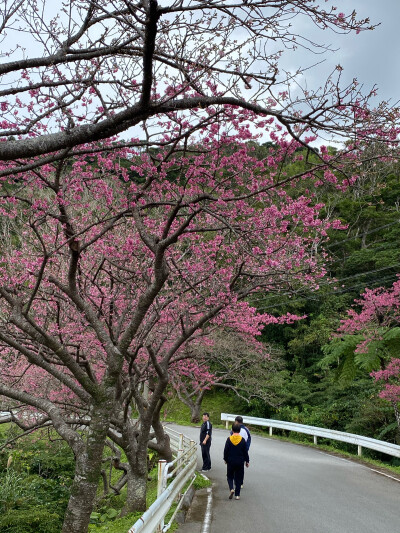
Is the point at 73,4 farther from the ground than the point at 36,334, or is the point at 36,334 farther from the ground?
the point at 73,4

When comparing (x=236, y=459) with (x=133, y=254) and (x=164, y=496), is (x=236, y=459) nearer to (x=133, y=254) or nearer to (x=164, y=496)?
(x=164, y=496)

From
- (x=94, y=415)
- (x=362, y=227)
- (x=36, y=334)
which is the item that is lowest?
(x=94, y=415)

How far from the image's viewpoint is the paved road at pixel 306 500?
25.0 ft

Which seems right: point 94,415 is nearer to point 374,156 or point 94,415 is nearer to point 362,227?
point 374,156

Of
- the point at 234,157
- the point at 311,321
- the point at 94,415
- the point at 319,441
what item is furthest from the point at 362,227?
the point at 94,415

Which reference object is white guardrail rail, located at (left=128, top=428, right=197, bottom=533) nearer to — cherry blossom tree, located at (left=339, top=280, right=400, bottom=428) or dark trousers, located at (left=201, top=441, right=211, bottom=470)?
dark trousers, located at (left=201, top=441, right=211, bottom=470)

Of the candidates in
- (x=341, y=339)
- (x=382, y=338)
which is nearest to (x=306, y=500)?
(x=382, y=338)

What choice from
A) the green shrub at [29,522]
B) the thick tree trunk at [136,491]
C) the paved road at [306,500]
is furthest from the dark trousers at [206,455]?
the green shrub at [29,522]

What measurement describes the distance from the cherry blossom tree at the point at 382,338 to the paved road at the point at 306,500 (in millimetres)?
2596

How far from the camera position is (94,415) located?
6.44 meters

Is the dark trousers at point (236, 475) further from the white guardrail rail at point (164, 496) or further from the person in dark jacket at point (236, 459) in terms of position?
the white guardrail rail at point (164, 496)

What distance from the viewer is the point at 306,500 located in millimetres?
9500

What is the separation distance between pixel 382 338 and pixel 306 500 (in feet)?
19.4

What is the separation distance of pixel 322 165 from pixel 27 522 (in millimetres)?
7754
